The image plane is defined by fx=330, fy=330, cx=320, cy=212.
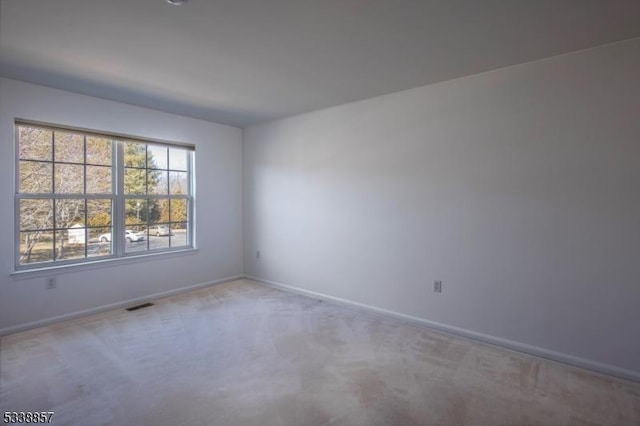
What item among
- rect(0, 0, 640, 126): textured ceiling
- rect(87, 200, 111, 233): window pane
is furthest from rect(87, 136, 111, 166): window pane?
rect(0, 0, 640, 126): textured ceiling

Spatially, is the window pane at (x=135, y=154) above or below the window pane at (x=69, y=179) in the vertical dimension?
above

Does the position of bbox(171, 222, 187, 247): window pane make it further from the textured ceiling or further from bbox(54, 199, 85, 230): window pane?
the textured ceiling

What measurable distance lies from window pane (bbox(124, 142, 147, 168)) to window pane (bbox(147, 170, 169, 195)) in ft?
0.52

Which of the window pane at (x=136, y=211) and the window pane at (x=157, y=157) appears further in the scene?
the window pane at (x=157, y=157)

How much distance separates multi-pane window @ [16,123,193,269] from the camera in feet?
11.1

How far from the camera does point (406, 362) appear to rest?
2.65 metres

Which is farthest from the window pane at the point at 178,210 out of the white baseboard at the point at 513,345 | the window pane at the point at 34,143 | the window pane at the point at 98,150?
the white baseboard at the point at 513,345

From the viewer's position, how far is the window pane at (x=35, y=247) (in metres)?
3.35

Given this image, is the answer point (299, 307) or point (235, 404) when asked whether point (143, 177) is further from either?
point (235, 404)

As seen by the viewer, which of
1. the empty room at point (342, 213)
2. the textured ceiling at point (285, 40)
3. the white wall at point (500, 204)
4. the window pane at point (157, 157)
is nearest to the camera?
the textured ceiling at point (285, 40)

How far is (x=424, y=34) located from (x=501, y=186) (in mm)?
1494

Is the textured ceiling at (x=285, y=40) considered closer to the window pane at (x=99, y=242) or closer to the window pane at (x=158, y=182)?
the window pane at (x=158, y=182)

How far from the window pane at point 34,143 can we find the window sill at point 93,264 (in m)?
1.15

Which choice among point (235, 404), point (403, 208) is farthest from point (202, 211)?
point (235, 404)
